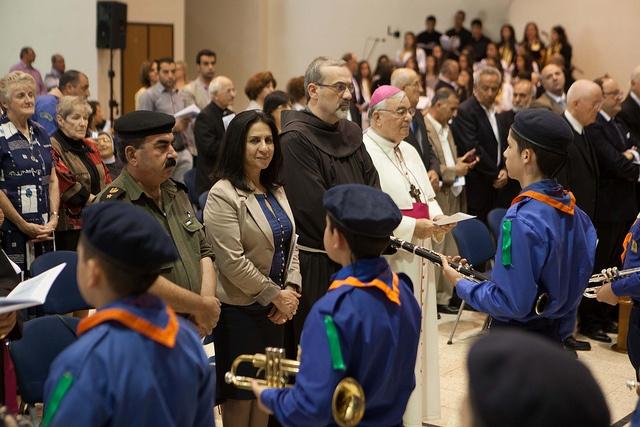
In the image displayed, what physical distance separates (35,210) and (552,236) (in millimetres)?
3496

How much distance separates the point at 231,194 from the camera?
13.8 ft

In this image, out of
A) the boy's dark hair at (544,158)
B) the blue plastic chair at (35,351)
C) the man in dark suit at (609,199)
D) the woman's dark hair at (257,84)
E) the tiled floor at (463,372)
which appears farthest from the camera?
the woman's dark hair at (257,84)

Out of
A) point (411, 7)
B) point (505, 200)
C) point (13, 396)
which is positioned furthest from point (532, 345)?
point (411, 7)

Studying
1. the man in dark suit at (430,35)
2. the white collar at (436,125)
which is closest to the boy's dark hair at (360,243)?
the white collar at (436,125)

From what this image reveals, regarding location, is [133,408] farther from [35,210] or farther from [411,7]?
[411,7]

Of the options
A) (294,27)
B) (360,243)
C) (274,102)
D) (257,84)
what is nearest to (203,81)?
(257,84)

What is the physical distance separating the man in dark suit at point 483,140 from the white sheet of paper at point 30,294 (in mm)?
5847

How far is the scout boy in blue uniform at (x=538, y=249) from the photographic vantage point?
3758 mm

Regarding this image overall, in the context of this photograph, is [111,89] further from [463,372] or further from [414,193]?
[463,372]

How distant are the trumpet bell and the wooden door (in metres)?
14.1

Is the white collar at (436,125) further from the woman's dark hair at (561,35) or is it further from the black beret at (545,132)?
the woman's dark hair at (561,35)

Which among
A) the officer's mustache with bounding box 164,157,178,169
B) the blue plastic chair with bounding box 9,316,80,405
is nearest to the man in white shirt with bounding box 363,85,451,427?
the officer's mustache with bounding box 164,157,178,169

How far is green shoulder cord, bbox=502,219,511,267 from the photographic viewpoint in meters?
3.79

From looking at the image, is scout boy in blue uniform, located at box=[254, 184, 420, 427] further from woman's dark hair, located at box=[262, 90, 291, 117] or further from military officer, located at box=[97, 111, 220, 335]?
woman's dark hair, located at box=[262, 90, 291, 117]
